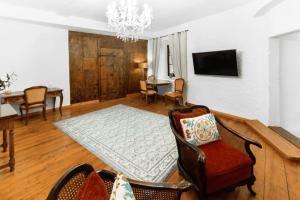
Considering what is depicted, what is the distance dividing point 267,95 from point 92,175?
4000 millimetres

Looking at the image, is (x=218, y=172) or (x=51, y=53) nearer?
(x=218, y=172)

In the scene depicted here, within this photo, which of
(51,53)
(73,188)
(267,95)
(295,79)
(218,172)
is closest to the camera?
(73,188)

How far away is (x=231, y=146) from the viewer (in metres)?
1.99

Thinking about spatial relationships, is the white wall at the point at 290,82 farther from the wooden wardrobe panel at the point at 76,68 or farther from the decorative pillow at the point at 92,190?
the wooden wardrobe panel at the point at 76,68

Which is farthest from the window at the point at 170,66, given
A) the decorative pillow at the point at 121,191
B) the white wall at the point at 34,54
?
the decorative pillow at the point at 121,191

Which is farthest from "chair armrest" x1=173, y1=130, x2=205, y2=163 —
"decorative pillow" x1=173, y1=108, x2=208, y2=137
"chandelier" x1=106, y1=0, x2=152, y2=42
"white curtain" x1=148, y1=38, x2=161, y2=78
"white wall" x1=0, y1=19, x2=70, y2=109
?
"white curtain" x1=148, y1=38, x2=161, y2=78

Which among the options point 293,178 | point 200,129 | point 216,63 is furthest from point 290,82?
point 200,129

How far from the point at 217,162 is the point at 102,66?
5.63m

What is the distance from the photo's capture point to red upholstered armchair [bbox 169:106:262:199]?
1.61m

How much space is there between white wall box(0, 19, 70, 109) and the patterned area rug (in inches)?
64.7

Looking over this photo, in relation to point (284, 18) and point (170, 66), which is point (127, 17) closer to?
point (284, 18)

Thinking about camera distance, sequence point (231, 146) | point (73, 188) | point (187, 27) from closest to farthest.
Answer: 1. point (73, 188)
2. point (231, 146)
3. point (187, 27)

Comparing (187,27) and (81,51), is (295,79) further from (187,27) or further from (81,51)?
(81,51)

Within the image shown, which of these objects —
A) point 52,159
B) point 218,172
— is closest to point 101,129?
point 52,159
